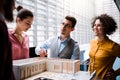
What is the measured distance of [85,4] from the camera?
4699 mm

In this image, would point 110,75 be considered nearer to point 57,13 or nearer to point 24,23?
point 24,23

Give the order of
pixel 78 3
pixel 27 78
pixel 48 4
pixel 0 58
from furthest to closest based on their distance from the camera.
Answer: pixel 78 3 < pixel 48 4 < pixel 27 78 < pixel 0 58

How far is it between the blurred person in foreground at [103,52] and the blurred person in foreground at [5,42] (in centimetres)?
121

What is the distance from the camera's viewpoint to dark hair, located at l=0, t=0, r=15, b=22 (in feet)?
2.43

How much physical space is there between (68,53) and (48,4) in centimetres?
122

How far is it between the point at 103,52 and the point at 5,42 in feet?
4.50

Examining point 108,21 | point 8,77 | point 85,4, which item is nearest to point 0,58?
point 8,77

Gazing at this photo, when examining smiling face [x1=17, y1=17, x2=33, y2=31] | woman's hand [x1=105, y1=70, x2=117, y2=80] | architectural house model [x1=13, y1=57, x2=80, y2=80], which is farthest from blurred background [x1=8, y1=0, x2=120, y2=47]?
woman's hand [x1=105, y1=70, x2=117, y2=80]

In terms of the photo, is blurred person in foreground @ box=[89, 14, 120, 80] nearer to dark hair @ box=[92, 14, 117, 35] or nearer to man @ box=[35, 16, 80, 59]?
dark hair @ box=[92, 14, 117, 35]

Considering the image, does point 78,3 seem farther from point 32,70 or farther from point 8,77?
point 8,77

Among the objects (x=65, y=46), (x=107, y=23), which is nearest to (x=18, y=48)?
(x=65, y=46)

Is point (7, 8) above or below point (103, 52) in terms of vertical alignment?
above

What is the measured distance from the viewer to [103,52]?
74.5 inches

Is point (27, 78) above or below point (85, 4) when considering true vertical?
below
